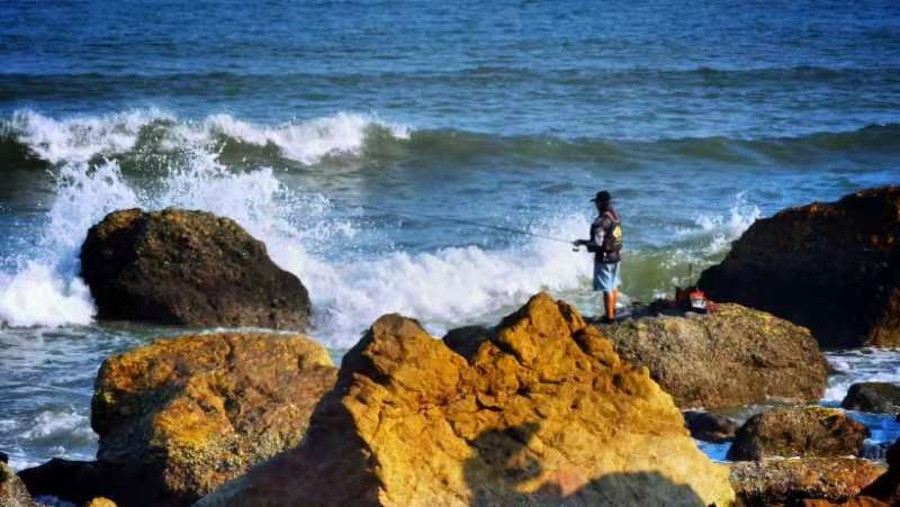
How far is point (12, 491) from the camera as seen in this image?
7863 millimetres

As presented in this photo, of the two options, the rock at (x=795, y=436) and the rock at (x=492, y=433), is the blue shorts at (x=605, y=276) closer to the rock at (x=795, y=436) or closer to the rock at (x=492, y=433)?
the rock at (x=795, y=436)

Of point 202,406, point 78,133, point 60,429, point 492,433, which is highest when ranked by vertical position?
point 492,433

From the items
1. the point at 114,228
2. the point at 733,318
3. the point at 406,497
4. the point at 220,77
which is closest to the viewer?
the point at 406,497

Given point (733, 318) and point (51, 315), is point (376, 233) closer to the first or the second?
point (51, 315)

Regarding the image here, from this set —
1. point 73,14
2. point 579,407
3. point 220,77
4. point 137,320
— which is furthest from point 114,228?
point 73,14

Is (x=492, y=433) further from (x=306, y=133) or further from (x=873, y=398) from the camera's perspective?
(x=306, y=133)

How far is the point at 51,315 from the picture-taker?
14.2m

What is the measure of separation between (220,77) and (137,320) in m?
16.3

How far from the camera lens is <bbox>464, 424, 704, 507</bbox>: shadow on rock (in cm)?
678

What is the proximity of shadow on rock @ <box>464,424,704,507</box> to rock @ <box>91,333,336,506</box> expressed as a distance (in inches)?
67.6

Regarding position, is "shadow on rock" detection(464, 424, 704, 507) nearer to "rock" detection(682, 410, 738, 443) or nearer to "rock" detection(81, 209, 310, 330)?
"rock" detection(682, 410, 738, 443)

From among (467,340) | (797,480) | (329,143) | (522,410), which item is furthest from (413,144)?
(522,410)

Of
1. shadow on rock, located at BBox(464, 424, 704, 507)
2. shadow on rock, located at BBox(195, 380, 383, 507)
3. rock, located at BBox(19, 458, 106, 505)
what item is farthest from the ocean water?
shadow on rock, located at BBox(195, 380, 383, 507)

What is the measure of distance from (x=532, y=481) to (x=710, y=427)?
3.58m
